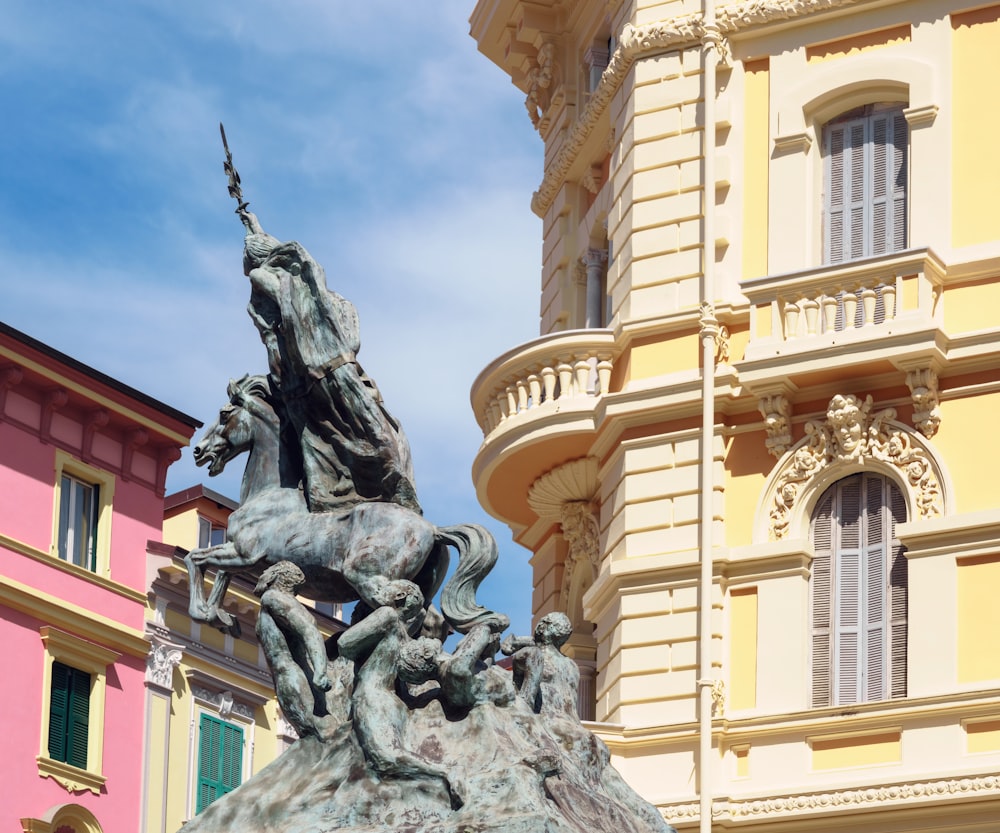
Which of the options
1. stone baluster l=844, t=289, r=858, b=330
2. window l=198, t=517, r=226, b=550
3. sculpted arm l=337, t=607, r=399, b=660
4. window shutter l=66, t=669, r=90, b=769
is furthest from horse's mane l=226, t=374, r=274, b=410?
window l=198, t=517, r=226, b=550

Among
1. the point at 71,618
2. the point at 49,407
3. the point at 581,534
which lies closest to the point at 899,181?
the point at 581,534

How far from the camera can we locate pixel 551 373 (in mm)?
30016

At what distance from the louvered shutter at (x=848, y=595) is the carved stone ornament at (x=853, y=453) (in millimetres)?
371

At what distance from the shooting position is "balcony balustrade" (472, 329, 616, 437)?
29.7 metres

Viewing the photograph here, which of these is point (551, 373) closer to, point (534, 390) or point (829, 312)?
point (534, 390)

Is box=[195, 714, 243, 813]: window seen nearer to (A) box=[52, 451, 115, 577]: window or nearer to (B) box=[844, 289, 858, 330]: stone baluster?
(A) box=[52, 451, 115, 577]: window

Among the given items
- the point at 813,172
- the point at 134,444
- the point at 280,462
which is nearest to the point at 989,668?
the point at 813,172

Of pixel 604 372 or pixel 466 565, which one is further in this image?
pixel 604 372

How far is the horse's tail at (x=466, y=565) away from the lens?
14.1 m

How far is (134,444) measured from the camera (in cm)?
4075

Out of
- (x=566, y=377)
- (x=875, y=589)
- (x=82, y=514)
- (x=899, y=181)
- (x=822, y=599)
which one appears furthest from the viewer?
(x=82, y=514)

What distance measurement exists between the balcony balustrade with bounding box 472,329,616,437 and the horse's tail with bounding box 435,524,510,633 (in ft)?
50.7

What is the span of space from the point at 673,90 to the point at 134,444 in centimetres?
1304

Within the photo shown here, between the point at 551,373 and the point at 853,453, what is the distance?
12.1 ft
